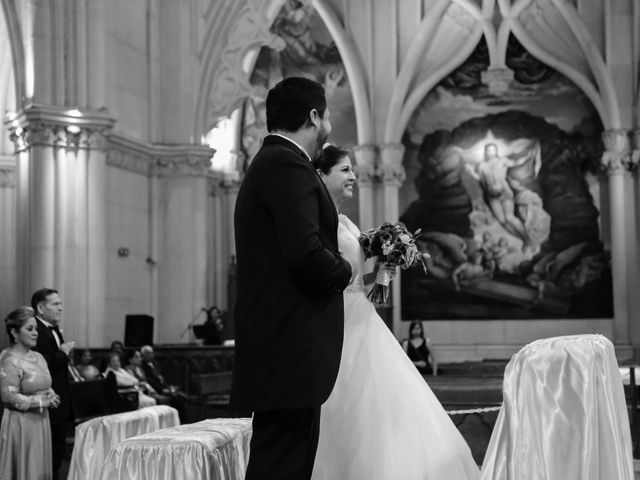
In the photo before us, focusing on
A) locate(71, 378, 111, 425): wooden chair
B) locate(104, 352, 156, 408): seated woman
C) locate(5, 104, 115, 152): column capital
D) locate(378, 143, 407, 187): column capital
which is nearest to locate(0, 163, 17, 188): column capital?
locate(5, 104, 115, 152): column capital

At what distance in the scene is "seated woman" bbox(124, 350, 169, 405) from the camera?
11992 millimetres

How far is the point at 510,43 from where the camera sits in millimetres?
22109

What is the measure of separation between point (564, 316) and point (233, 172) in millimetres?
7256

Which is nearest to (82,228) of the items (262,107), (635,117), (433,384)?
(433,384)

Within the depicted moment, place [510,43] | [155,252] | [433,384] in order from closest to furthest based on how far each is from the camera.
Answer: [433,384]
[155,252]
[510,43]

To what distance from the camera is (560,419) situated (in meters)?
4.22

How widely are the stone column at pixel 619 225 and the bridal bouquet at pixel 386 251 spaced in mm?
15771

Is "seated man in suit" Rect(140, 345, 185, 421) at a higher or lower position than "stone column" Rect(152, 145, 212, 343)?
lower

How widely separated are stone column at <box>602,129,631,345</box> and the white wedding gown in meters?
15.9

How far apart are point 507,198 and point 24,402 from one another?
15672mm

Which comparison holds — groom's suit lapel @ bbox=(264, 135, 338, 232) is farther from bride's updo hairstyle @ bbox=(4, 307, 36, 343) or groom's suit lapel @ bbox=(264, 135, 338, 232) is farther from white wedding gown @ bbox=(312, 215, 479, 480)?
bride's updo hairstyle @ bbox=(4, 307, 36, 343)

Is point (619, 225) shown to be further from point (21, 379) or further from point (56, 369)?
point (21, 379)

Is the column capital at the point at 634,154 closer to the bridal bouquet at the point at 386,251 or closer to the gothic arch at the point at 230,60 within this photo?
the gothic arch at the point at 230,60

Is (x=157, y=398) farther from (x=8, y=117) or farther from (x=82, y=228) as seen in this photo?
(x=8, y=117)
